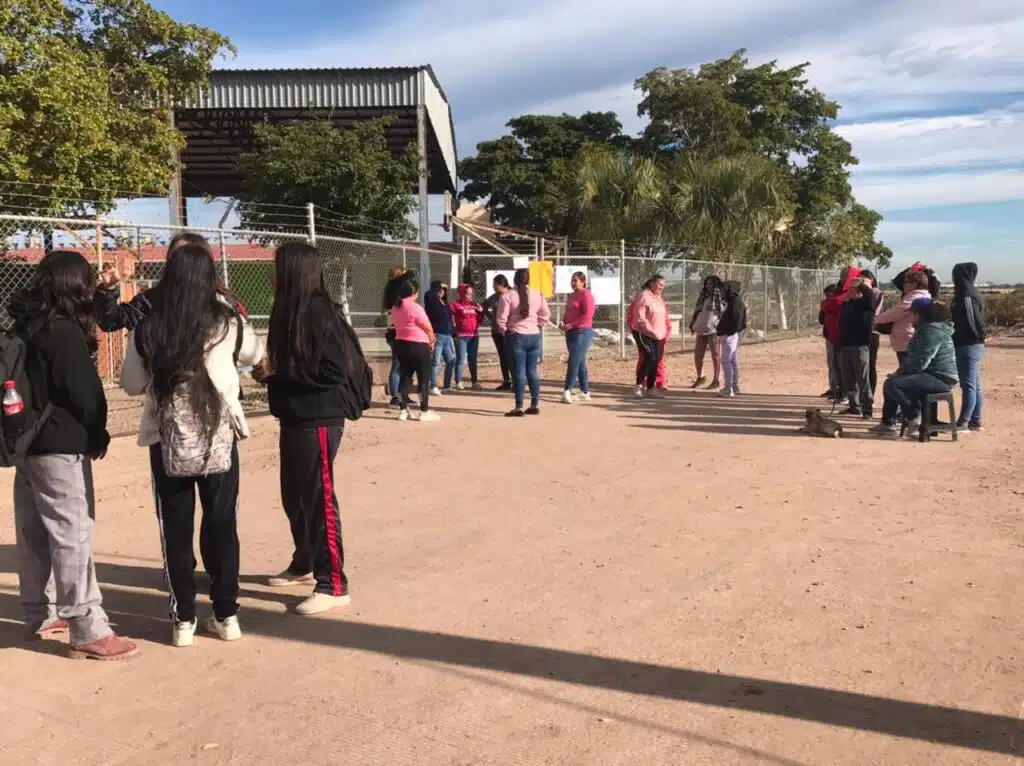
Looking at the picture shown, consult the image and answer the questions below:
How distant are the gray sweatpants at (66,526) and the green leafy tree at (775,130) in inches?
1140

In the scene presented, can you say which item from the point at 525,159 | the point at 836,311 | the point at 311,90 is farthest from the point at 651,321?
the point at 525,159

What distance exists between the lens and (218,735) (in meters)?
3.29

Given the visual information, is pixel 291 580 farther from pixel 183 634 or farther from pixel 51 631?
pixel 51 631

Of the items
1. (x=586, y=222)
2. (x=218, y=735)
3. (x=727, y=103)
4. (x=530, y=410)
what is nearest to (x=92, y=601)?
(x=218, y=735)

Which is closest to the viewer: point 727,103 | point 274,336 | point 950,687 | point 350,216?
point 950,687

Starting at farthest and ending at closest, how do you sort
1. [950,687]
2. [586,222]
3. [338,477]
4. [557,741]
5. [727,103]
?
[727,103]
[586,222]
[338,477]
[950,687]
[557,741]

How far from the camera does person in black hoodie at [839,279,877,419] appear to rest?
33.5ft

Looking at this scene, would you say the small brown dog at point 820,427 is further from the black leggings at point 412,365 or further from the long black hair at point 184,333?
the long black hair at point 184,333

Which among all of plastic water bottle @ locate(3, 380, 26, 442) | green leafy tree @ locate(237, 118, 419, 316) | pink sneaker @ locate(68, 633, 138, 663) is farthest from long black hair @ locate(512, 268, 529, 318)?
green leafy tree @ locate(237, 118, 419, 316)

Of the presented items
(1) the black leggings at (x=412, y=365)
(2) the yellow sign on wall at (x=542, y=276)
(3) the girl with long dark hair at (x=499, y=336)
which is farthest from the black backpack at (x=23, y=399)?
(2) the yellow sign on wall at (x=542, y=276)

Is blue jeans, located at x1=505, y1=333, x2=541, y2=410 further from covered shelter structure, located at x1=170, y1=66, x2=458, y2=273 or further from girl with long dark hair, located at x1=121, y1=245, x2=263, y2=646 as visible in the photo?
covered shelter structure, located at x1=170, y1=66, x2=458, y2=273

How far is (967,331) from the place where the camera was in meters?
9.20

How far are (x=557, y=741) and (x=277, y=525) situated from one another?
11.3ft

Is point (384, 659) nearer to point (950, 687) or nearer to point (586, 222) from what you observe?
point (950, 687)
